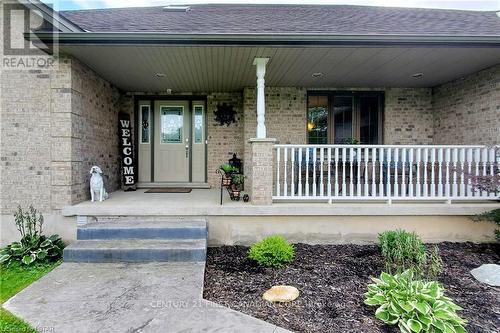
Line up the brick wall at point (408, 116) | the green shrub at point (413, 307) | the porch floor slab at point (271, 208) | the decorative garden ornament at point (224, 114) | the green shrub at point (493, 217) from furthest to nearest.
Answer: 1. the decorative garden ornament at point (224, 114)
2. the brick wall at point (408, 116)
3. the porch floor slab at point (271, 208)
4. the green shrub at point (493, 217)
5. the green shrub at point (413, 307)

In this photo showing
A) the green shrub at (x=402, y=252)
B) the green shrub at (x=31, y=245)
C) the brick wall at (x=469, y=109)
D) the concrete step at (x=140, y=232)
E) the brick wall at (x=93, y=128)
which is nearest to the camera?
the green shrub at (x=402, y=252)

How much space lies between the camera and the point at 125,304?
277cm

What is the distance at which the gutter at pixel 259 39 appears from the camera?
415 centimetres


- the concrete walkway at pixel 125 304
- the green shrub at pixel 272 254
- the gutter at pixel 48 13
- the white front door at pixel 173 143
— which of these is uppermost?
the gutter at pixel 48 13

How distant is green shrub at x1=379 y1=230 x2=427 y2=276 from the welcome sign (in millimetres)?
5434

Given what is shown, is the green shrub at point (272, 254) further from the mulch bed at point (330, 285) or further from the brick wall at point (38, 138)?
the brick wall at point (38, 138)

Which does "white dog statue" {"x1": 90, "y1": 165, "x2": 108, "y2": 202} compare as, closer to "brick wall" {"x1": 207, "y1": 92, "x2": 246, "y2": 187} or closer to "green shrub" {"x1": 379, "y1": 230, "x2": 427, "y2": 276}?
"brick wall" {"x1": 207, "y1": 92, "x2": 246, "y2": 187}

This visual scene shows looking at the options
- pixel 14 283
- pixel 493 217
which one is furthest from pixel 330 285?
pixel 14 283

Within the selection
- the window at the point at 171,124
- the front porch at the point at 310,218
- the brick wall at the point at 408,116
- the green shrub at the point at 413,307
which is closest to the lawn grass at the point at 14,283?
the front porch at the point at 310,218

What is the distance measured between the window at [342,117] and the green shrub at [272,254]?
143 inches

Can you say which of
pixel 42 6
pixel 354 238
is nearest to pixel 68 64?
pixel 42 6

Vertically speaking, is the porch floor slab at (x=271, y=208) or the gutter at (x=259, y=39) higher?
the gutter at (x=259, y=39)

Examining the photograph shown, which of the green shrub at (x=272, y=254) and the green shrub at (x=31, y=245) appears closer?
the green shrub at (x=272, y=254)

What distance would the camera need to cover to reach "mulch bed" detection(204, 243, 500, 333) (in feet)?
8.61
